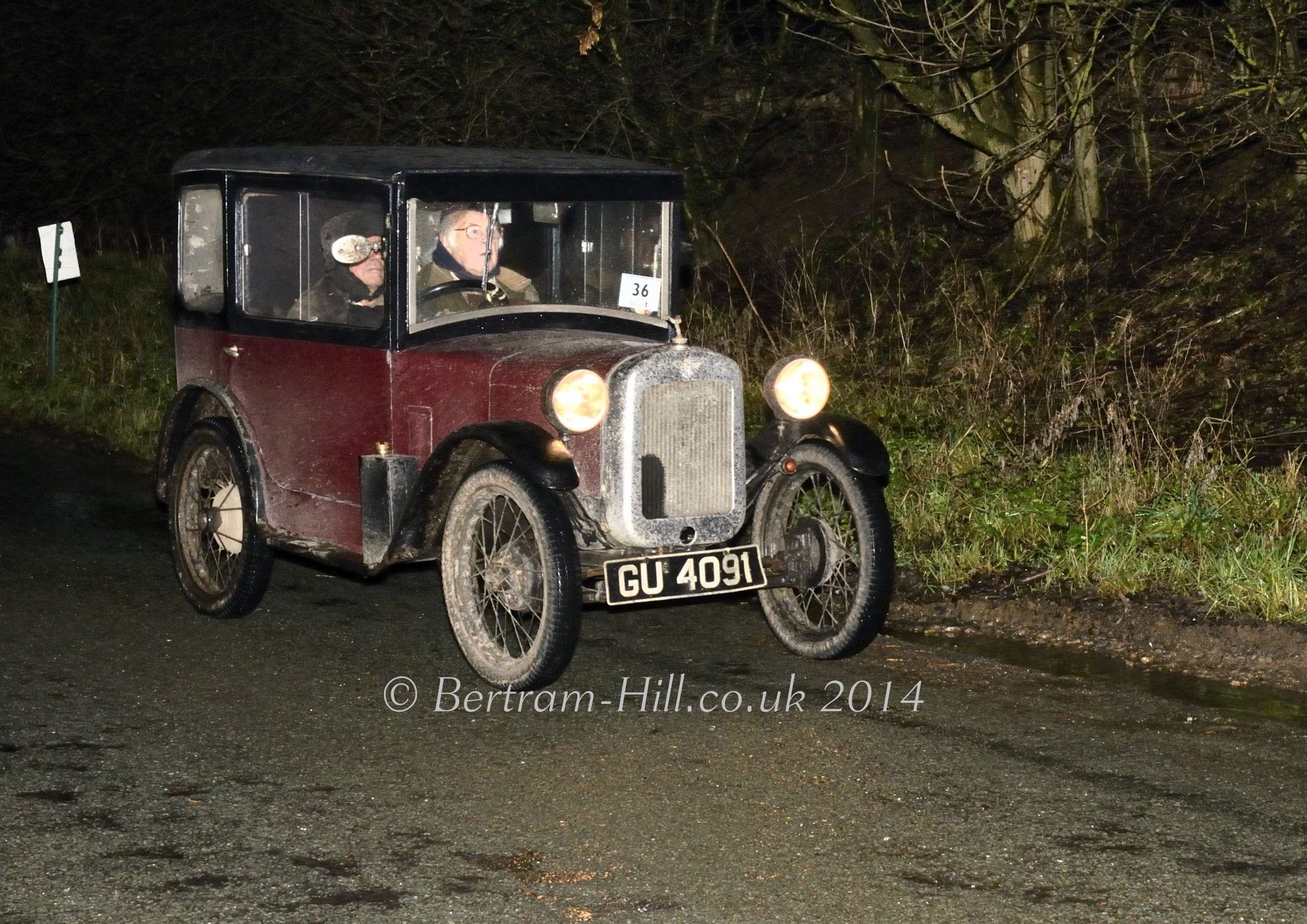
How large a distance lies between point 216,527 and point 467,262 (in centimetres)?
171

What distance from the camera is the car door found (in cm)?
653

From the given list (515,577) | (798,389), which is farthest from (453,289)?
(798,389)

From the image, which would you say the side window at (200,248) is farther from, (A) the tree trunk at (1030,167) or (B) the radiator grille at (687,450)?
(A) the tree trunk at (1030,167)

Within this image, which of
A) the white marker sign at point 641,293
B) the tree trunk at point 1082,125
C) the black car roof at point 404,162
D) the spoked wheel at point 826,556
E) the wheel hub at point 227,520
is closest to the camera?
the spoked wheel at point 826,556

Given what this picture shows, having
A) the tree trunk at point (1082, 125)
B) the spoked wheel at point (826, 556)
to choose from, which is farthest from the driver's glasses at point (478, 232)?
the tree trunk at point (1082, 125)

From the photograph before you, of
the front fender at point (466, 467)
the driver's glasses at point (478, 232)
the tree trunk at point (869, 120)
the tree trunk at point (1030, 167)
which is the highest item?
the tree trunk at point (869, 120)

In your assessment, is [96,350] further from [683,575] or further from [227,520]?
[683,575]

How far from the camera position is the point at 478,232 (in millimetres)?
6512

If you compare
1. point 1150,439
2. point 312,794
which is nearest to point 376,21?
point 1150,439

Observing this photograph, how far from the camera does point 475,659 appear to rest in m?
6.11

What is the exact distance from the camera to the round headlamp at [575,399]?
5.79 m

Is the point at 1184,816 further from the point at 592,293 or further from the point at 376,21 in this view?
the point at 376,21

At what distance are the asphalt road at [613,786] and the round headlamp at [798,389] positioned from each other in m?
0.95

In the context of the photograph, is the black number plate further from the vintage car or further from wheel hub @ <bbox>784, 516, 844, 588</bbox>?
wheel hub @ <bbox>784, 516, 844, 588</bbox>
